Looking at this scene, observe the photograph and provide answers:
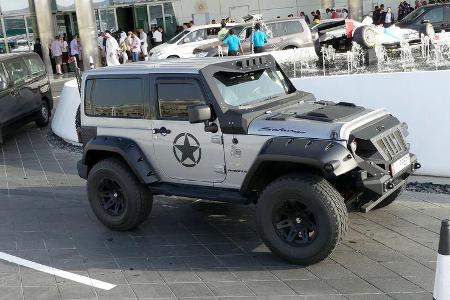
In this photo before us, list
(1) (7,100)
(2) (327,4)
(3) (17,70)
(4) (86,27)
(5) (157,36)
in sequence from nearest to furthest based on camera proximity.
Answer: (1) (7,100) < (3) (17,70) < (4) (86,27) < (5) (157,36) < (2) (327,4)

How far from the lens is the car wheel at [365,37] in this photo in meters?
12.3

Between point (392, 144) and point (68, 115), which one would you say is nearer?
point (392, 144)

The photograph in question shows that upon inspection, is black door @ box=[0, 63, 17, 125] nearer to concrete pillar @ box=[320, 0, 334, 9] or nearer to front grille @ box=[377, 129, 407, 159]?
front grille @ box=[377, 129, 407, 159]

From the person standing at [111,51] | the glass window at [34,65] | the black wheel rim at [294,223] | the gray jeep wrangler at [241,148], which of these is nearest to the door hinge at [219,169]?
the gray jeep wrangler at [241,148]

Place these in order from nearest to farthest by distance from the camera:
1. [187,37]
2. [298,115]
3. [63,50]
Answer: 1. [298,115]
2. [187,37]
3. [63,50]

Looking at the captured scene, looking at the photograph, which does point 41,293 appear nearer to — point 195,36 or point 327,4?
point 195,36

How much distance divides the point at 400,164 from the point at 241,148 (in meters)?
1.55

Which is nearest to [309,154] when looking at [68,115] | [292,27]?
[68,115]

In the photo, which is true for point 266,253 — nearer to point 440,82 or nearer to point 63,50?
point 440,82

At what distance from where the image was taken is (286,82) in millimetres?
6801

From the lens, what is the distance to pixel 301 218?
217 inches

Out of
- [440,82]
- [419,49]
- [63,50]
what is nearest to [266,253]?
[440,82]

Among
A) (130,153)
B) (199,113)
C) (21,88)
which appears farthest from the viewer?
(21,88)

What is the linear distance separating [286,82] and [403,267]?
251 centimetres
